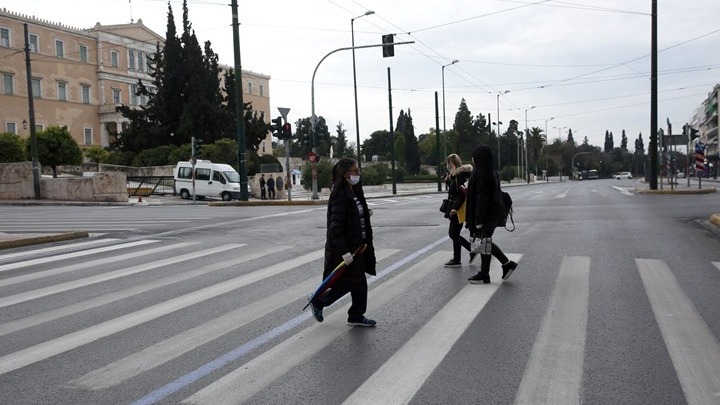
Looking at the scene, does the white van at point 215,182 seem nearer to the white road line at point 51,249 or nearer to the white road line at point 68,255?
the white road line at point 51,249

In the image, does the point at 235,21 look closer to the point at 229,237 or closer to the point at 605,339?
the point at 229,237

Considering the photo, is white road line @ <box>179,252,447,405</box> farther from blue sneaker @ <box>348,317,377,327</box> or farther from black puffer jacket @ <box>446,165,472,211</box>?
black puffer jacket @ <box>446,165,472,211</box>

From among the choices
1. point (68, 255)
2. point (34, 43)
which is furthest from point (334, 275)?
point (34, 43)

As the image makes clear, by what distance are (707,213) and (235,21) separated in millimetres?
20056

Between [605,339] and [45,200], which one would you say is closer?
[605,339]

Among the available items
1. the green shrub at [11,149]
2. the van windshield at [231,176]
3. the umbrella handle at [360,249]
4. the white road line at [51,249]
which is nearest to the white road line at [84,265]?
the white road line at [51,249]

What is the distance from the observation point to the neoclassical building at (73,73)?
6431 cm

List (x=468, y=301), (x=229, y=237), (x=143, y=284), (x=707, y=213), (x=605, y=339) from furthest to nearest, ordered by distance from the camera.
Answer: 1. (x=707, y=213)
2. (x=229, y=237)
3. (x=143, y=284)
4. (x=468, y=301)
5. (x=605, y=339)

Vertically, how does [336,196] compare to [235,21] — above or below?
below

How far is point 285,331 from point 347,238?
999 mm

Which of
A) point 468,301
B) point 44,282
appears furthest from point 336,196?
point 44,282

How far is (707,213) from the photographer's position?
1714cm

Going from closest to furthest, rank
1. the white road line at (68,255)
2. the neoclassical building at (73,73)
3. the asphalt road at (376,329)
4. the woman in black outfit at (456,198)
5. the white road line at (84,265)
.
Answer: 1. the asphalt road at (376,329)
2. the white road line at (84,265)
3. the woman in black outfit at (456,198)
4. the white road line at (68,255)
5. the neoclassical building at (73,73)

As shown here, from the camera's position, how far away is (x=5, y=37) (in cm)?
6322
